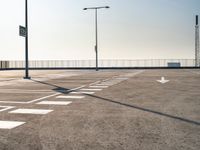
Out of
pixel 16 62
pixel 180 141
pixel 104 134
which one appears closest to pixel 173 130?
A: pixel 180 141

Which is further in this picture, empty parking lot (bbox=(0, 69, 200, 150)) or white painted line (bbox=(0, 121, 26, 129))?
white painted line (bbox=(0, 121, 26, 129))

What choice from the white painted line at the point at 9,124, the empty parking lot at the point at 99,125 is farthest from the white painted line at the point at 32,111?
the white painted line at the point at 9,124

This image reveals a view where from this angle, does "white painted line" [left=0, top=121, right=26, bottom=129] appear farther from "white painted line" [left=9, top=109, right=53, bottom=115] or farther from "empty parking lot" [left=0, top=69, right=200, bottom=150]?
"white painted line" [left=9, top=109, right=53, bottom=115]

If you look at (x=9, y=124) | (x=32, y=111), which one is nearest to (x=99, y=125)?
(x=9, y=124)

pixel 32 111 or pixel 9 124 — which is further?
pixel 32 111

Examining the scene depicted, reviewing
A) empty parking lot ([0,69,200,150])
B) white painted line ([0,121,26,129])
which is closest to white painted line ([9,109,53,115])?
empty parking lot ([0,69,200,150])

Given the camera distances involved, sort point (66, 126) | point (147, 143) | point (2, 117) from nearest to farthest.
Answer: point (147, 143) → point (66, 126) → point (2, 117)

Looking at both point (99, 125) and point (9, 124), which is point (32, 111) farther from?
point (99, 125)

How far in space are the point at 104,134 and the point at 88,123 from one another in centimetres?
117

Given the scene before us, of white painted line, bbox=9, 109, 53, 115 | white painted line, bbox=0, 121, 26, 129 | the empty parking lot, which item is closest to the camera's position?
the empty parking lot

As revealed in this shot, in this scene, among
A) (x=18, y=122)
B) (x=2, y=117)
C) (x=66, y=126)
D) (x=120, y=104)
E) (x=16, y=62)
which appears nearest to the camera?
(x=66, y=126)

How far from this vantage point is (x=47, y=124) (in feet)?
24.2

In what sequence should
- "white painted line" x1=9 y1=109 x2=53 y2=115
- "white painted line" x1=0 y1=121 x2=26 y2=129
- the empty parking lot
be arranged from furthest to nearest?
"white painted line" x1=9 y1=109 x2=53 y2=115
"white painted line" x1=0 y1=121 x2=26 y2=129
the empty parking lot

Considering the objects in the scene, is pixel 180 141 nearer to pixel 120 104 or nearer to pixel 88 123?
pixel 88 123
